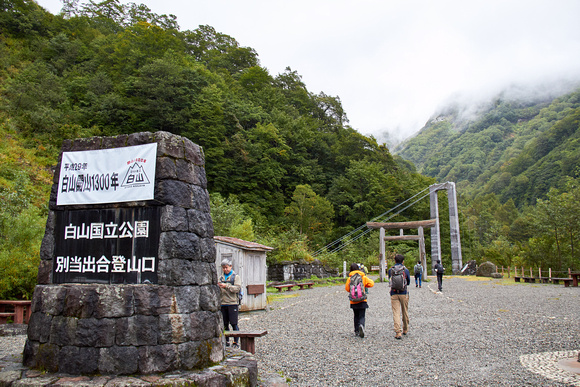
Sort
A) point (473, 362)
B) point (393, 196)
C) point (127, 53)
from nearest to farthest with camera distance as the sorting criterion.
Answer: point (473, 362), point (127, 53), point (393, 196)

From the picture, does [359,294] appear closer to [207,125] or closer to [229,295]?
[229,295]

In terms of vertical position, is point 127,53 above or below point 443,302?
above

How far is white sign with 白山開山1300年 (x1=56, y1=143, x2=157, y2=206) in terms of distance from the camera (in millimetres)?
4297

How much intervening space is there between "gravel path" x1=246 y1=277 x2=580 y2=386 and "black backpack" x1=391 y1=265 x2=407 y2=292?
912 mm

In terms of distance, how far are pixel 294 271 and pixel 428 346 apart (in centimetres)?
1528

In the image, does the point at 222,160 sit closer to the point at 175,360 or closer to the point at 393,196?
the point at 393,196

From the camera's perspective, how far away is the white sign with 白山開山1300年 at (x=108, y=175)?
430 cm

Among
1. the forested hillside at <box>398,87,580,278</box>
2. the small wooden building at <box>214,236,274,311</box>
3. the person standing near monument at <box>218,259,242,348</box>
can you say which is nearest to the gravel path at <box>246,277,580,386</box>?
the small wooden building at <box>214,236,274,311</box>

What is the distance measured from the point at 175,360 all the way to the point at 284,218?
26.8 m

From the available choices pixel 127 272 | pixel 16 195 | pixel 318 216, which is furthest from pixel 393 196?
pixel 127 272

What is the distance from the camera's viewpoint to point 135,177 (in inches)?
170

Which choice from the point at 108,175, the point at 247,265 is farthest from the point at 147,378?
the point at 247,265

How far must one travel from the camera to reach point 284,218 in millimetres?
30641

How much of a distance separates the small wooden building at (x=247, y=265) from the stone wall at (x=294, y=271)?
9203mm
